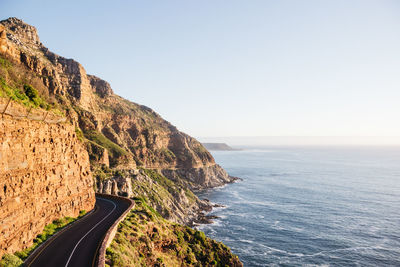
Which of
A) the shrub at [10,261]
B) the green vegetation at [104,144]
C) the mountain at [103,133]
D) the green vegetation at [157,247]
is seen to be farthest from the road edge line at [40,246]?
the green vegetation at [104,144]

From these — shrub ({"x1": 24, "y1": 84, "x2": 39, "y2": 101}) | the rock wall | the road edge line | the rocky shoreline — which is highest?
shrub ({"x1": 24, "y1": 84, "x2": 39, "y2": 101})

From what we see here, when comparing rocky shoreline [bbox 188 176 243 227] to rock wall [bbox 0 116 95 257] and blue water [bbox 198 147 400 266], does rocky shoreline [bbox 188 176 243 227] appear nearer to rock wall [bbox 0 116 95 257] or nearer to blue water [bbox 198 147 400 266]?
blue water [bbox 198 147 400 266]

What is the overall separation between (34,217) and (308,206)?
98562mm

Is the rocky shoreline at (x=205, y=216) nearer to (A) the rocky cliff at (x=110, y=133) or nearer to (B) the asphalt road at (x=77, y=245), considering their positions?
(A) the rocky cliff at (x=110, y=133)

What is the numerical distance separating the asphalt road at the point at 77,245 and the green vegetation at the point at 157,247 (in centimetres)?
243

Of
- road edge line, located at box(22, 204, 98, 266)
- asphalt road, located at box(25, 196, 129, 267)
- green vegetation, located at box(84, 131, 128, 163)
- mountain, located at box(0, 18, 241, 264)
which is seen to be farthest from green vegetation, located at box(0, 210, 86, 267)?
green vegetation, located at box(84, 131, 128, 163)

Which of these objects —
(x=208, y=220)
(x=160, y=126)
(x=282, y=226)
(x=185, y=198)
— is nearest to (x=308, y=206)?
(x=282, y=226)

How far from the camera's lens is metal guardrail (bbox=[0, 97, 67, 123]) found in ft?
76.5

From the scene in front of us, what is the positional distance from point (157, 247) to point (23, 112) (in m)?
31.4

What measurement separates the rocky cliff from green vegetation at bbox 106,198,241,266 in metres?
25.9

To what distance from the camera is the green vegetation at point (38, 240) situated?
70.8ft

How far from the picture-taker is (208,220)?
282ft

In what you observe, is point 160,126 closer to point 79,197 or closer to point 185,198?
point 185,198

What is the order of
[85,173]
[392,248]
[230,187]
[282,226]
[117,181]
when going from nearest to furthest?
[85,173] → [392,248] → [117,181] → [282,226] → [230,187]
